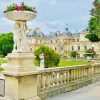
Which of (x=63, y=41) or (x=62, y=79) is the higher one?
(x=63, y=41)

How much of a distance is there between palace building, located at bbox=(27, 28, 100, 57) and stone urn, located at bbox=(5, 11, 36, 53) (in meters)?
103

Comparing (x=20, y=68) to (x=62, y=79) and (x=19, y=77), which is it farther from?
Result: (x=62, y=79)

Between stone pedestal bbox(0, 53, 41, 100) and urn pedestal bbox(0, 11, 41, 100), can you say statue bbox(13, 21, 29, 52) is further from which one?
stone pedestal bbox(0, 53, 41, 100)

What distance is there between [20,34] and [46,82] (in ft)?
7.30

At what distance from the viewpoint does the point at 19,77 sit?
912 centimetres

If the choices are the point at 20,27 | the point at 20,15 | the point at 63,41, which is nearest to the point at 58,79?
the point at 20,27

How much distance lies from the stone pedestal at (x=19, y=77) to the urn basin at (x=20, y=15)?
1192 mm

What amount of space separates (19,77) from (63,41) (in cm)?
11504

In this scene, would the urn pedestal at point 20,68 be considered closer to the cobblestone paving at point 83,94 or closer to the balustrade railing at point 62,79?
the balustrade railing at point 62,79

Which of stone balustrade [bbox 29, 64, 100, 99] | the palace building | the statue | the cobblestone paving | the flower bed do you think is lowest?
the cobblestone paving

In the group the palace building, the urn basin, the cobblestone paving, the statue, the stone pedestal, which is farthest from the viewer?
the palace building

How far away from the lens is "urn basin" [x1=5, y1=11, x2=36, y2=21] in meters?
9.23

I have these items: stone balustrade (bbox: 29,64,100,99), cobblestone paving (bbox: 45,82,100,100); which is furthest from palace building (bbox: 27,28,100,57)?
cobblestone paving (bbox: 45,82,100,100)

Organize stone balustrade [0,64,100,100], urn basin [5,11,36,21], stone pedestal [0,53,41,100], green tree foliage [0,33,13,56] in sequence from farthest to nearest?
green tree foliage [0,33,13,56] → stone balustrade [0,64,100,100] → urn basin [5,11,36,21] → stone pedestal [0,53,41,100]
